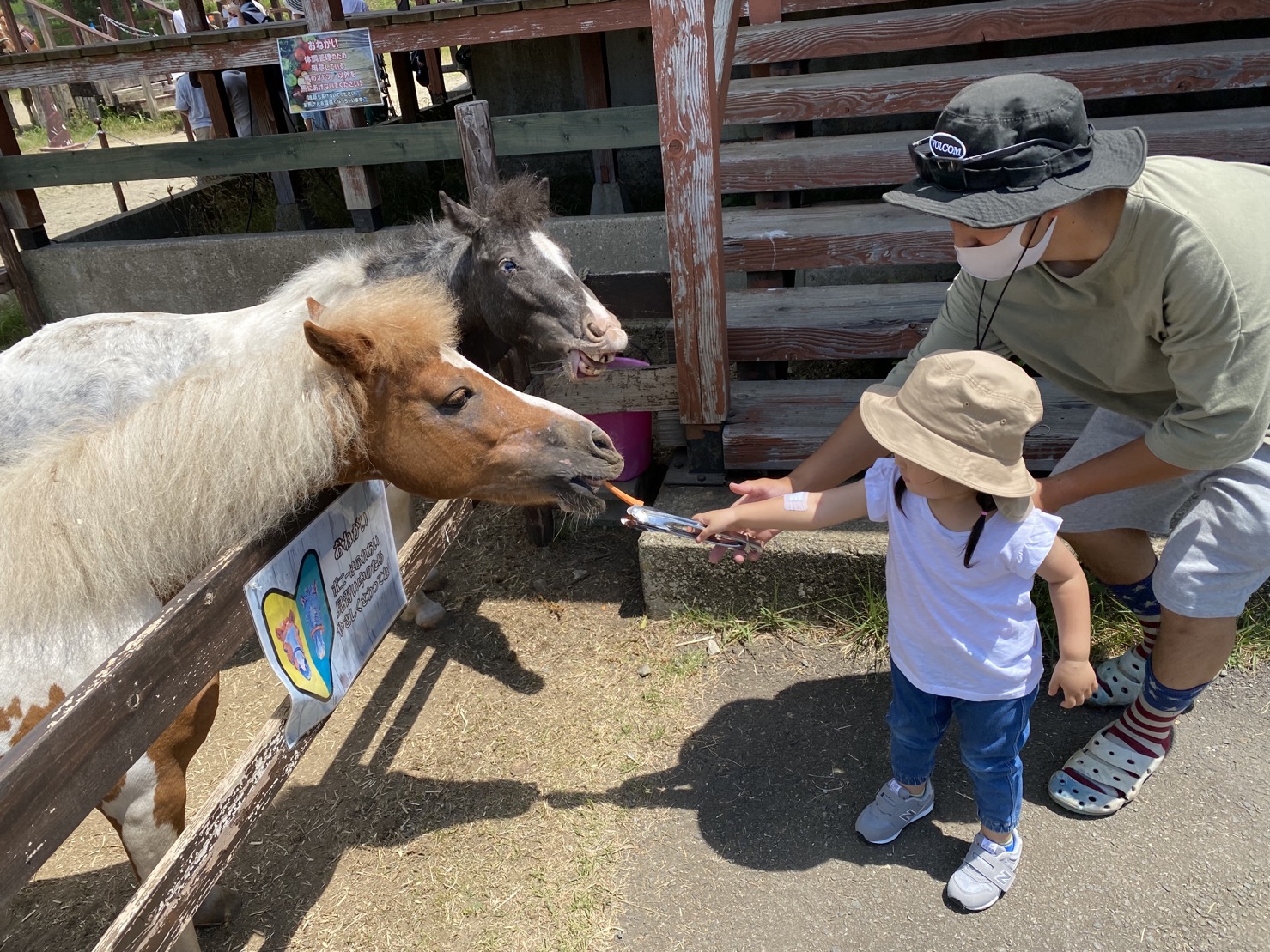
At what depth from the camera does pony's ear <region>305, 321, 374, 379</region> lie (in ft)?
6.07

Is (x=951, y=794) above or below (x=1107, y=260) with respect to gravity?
below

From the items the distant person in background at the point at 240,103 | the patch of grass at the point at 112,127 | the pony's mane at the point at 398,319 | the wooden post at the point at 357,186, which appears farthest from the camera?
the patch of grass at the point at 112,127

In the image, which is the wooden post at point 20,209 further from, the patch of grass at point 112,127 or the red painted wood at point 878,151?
the patch of grass at point 112,127

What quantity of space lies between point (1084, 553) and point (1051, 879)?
3.17 ft

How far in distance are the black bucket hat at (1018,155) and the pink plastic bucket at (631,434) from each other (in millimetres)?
2209

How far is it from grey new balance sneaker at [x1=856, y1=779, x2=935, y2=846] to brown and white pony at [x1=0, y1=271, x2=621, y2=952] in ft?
3.92

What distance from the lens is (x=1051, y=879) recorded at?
2367 millimetres

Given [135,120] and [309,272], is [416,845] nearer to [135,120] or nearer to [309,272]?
[309,272]

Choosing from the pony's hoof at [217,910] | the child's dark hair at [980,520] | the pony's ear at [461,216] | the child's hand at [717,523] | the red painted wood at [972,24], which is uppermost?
the red painted wood at [972,24]

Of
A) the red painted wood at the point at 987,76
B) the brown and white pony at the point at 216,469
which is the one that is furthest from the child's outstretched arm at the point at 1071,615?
the red painted wood at the point at 987,76

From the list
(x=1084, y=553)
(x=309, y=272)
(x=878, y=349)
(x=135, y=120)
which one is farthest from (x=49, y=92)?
(x=1084, y=553)

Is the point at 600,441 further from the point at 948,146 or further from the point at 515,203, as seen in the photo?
the point at 515,203

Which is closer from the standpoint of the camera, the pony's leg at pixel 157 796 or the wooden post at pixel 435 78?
the pony's leg at pixel 157 796

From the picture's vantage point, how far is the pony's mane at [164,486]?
1808 millimetres
